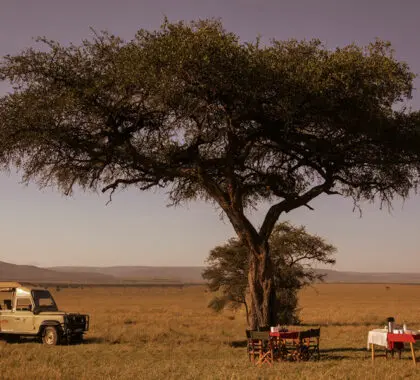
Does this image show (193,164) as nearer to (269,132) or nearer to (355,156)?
(269,132)

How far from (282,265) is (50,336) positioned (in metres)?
17.5

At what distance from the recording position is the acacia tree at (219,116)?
61.8 feet

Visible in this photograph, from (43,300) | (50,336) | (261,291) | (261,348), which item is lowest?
(50,336)

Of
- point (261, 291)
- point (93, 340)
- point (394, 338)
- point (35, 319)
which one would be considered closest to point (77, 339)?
point (93, 340)

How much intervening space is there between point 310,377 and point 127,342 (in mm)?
12096

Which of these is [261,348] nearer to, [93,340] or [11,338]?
[93,340]

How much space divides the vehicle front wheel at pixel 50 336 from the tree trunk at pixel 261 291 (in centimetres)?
841

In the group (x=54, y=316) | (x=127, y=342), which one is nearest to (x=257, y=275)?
(x=127, y=342)

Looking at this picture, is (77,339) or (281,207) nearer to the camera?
(281,207)

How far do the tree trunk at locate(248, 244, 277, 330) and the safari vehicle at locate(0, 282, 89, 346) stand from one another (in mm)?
8158

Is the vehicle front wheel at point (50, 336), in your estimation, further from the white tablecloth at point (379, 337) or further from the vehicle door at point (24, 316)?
the white tablecloth at point (379, 337)

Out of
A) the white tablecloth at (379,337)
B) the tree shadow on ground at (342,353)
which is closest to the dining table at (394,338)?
the white tablecloth at (379,337)

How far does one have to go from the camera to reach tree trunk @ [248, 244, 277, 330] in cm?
2044

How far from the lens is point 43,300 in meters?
25.3
